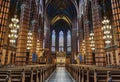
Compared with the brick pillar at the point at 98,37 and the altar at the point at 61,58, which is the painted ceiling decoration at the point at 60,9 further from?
the brick pillar at the point at 98,37

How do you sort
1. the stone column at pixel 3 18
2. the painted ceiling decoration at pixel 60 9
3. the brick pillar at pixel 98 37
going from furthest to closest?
the painted ceiling decoration at pixel 60 9, the brick pillar at pixel 98 37, the stone column at pixel 3 18

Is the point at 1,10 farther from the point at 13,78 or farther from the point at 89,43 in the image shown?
the point at 89,43

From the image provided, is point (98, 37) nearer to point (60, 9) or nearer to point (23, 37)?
point (23, 37)

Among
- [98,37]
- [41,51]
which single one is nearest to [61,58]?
[41,51]

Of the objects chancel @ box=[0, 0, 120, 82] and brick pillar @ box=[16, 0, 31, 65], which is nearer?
chancel @ box=[0, 0, 120, 82]

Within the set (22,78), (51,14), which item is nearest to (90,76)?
(22,78)

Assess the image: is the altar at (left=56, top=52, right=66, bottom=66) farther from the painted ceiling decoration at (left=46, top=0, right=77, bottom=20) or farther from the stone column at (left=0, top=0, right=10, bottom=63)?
the stone column at (left=0, top=0, right=10, bottom=63)

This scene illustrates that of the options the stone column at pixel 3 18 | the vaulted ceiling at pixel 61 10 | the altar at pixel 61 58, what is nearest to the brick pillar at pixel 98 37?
the stone column at pixel 3 18

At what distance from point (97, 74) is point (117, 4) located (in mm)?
8592

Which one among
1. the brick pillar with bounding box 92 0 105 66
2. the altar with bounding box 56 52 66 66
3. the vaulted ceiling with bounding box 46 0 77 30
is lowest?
the altar with bounding box 56 52 66 66

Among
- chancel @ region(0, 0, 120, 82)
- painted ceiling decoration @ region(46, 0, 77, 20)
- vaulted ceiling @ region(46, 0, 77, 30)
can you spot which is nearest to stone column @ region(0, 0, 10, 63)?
chancel @ region(0, 0, 120, 82)

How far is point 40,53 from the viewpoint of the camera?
947 inches

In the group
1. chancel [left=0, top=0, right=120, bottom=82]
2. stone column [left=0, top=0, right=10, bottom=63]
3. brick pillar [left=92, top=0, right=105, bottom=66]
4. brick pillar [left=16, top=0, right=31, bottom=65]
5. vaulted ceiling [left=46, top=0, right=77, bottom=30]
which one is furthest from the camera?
vaulted ceiling [left=46, top=0, right=77, bottom=30]

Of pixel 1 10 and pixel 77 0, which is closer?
pixel 1 10
